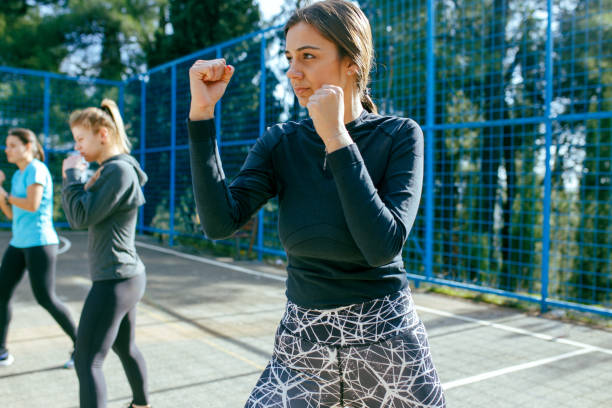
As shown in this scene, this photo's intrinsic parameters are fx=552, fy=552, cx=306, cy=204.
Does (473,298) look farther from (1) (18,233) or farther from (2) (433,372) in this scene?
(2) (433,372)

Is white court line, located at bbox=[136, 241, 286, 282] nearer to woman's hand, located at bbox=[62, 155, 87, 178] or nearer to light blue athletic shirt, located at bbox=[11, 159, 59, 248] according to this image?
light blue athletic shirt, located at bbox=[11, 159, 59, 248]

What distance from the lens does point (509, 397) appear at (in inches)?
139

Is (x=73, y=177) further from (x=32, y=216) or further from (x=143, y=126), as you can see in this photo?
(x=143, y=126)

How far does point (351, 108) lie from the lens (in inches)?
60.1

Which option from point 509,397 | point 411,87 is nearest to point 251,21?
point 411,87

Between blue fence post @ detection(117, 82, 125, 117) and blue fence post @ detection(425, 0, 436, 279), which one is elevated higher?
blue fence post @ detection(117, 82, 125, 117)

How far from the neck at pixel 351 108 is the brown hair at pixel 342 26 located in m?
0.06

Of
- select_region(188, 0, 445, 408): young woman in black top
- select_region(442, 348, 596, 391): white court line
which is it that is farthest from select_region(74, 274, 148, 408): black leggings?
select_region(442, 348, 596, 391): white court line

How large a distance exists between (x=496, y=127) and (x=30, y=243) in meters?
6.21

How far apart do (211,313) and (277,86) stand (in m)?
4.47

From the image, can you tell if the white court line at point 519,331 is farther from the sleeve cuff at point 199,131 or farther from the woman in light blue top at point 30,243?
the sleeve cuff at point 199,131

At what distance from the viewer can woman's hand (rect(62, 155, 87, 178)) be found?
2.78 m

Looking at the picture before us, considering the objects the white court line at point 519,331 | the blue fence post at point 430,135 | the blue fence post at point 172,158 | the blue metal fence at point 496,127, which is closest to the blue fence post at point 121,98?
the blue fence post at point 172,158

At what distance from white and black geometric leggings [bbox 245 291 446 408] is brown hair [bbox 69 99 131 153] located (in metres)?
1.89
